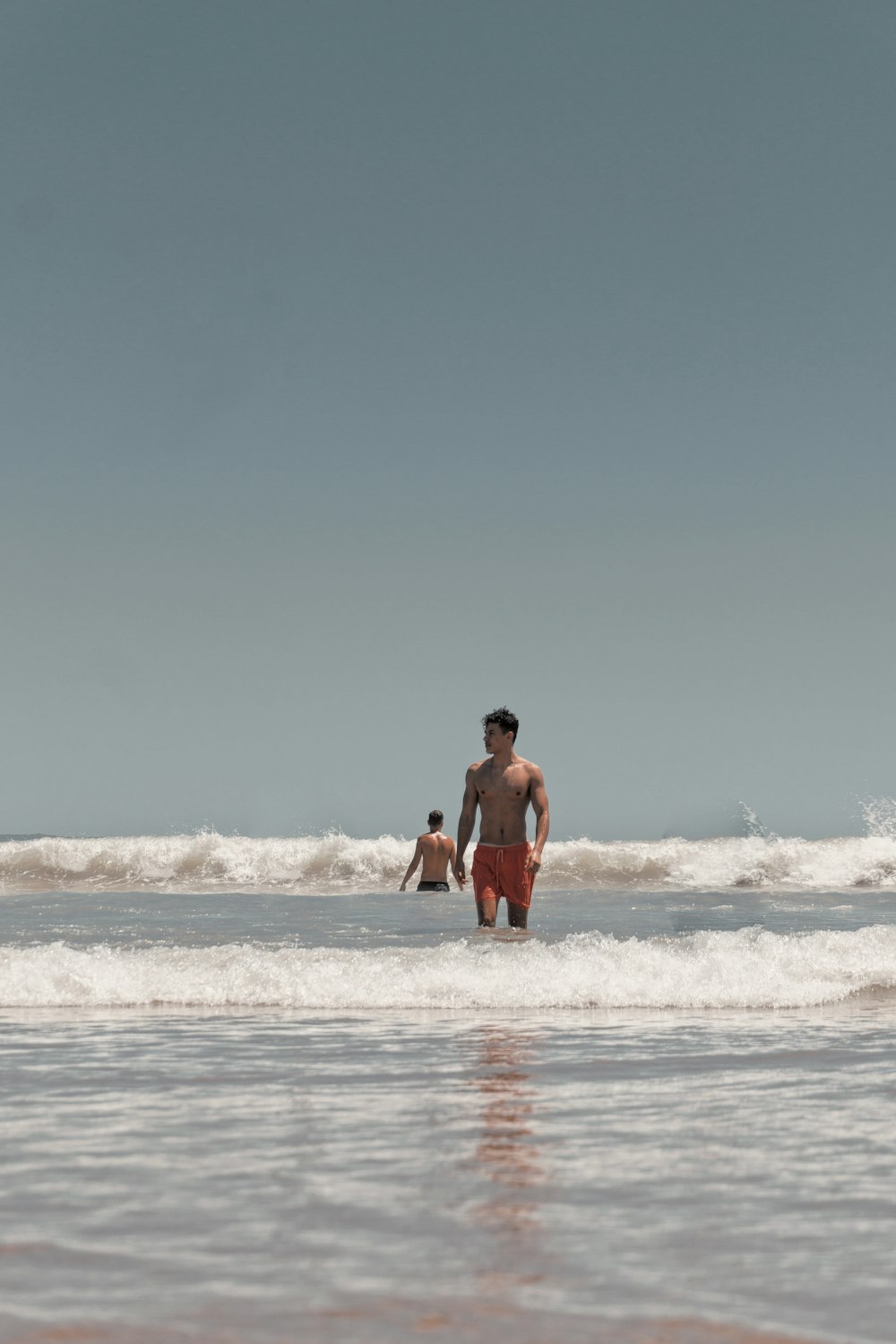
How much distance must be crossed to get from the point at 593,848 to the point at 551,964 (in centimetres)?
2056

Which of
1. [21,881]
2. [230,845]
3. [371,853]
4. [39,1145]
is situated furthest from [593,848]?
[39,1145]

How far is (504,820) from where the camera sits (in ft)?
31.2

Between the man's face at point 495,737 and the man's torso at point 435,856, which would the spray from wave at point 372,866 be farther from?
the man's face at point 495,737

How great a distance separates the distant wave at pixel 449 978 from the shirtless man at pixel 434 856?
6971mm

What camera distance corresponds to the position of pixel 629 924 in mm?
13227

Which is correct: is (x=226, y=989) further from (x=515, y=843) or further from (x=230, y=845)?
(x=230, y=845)

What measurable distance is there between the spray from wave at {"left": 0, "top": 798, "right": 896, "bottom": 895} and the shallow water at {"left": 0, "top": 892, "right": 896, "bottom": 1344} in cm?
1601

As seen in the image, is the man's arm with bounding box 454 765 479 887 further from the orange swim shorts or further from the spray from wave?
the spray from wave

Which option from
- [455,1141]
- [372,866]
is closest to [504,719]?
[455,1141]

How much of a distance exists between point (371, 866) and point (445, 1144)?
22.8m

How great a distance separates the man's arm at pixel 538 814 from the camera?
9.37 m

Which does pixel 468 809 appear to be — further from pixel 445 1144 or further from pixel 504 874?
pixel 445 1144

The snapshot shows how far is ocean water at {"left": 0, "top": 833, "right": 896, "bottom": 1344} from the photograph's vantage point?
7.41 feet

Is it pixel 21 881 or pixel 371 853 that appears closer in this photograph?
pixel 21 881
